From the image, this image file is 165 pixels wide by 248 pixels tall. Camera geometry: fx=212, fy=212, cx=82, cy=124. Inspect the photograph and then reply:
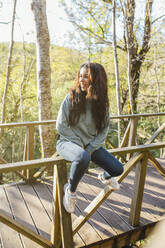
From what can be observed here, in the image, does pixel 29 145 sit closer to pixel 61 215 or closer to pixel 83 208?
pixel 83 208

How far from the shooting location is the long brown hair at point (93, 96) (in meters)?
2.00

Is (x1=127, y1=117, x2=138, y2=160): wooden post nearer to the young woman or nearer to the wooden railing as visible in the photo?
the wooden railing

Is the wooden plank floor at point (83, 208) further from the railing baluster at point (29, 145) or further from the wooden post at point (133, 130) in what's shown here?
the wooden post at point (133, 130)

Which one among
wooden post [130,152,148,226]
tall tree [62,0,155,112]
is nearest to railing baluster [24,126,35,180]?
wooden post [130,152,148,226]

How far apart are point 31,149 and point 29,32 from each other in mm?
9015

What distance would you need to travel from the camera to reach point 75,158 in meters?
1.85

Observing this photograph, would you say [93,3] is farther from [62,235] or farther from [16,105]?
[16,105]

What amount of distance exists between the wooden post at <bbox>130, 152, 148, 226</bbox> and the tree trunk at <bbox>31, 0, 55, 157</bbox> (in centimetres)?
287

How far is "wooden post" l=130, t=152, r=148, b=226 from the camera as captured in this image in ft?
7.61

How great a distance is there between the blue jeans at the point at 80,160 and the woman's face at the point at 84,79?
555 mm

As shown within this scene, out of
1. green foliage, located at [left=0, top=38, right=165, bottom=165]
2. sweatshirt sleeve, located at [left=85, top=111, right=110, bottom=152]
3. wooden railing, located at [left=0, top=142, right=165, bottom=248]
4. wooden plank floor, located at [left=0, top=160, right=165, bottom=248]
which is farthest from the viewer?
green foliage, located at [left=0, top=38, right=165, bottom=165]

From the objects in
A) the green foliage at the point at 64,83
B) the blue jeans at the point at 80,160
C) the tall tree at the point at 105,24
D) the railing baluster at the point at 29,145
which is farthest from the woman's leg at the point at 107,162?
the green foliage at the point at 64,83

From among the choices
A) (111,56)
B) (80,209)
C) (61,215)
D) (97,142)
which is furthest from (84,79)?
(111,56)

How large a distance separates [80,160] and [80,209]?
1.20 m
